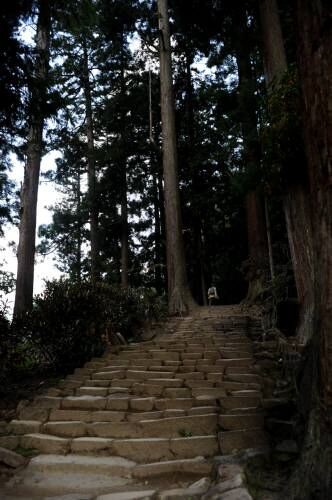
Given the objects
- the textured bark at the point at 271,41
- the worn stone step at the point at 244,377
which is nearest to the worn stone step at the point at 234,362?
the worn stone step at the point at 244,377

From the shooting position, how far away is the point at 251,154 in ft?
36.7

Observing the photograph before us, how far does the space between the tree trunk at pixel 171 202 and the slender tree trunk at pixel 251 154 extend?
2436 millimetres

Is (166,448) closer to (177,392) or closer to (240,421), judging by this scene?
(240,421)

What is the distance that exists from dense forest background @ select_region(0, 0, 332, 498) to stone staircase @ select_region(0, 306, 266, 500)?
3.87 ft

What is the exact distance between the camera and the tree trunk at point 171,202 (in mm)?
12094

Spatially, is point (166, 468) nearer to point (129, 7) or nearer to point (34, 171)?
point (34, 171)

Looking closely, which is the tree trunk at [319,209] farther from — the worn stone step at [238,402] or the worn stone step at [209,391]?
the worn stone step at [209,391]

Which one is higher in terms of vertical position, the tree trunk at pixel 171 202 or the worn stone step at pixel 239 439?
the tree trunk at pixel 171 202

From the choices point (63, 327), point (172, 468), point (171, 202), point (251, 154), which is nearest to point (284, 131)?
point (172, 468)

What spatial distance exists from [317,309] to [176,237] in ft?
33.2

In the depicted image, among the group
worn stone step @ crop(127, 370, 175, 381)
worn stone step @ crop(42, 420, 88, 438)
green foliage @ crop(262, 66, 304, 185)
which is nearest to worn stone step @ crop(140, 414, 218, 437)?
worn stone step @ crop(42, 420, 88, 438)

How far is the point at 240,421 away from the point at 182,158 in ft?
59.3

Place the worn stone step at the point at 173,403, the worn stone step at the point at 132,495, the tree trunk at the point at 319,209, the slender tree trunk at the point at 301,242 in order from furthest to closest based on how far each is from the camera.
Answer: the slender tree trunk at the point at 301,242, the worn stone step at the point at 173,403, the worn stone step at the point at 132,495, the tree trunk at the point at 319,209

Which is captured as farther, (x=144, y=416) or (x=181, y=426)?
(x=144, y=416)
